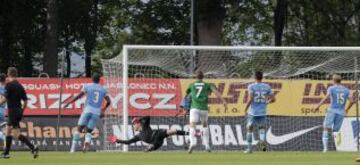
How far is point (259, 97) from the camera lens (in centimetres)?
2639

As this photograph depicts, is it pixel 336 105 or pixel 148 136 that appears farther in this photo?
pixel 148 136

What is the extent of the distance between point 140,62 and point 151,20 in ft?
69.3

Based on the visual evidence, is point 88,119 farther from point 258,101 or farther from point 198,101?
point 258,101

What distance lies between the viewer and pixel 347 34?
61.0 m

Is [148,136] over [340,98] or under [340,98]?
under

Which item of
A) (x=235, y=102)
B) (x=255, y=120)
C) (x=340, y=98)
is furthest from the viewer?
(x=235, y=102)

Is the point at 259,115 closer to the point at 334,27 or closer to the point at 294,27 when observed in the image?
the point at 334,27

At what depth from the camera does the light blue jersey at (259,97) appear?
26297mm

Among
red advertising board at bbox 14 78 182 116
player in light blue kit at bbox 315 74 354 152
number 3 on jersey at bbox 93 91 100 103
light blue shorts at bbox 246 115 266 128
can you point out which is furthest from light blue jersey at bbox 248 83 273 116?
red advertising board at bbox 14 78 182 116

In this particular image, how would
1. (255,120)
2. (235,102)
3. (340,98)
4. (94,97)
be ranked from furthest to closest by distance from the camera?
(235,102) → (255,120) → (340,98) → (94,97)

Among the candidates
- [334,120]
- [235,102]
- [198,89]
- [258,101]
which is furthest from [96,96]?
[235,102]

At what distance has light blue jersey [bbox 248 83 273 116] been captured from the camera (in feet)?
Answer: 86.3

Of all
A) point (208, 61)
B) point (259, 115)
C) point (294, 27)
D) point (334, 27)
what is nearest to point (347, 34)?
point (334, 27)

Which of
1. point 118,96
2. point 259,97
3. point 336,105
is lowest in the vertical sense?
point 336,105
